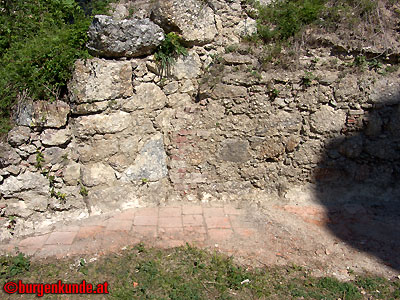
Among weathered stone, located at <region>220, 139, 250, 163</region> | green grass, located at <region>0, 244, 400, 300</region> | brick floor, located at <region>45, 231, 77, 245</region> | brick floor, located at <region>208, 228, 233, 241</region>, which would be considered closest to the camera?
green grass, located at <region>0, 244, 400, 300</region>

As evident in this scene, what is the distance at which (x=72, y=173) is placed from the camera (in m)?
4.12

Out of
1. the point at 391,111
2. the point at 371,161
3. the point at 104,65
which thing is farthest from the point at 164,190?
the point at 391,111

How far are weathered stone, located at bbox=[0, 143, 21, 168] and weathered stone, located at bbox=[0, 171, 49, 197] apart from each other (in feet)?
0.56

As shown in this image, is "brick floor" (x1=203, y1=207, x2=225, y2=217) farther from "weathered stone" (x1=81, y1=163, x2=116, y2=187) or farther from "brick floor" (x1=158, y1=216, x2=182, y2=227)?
"weathered stone" (x1=81, y1=163, x2=116, y2=187)

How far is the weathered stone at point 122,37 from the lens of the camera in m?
3.97

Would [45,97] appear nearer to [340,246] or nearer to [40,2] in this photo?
[40,2]

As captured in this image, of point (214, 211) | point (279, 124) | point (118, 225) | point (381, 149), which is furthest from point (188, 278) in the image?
point (381, 149)

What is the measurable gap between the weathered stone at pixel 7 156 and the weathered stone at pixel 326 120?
375 cm

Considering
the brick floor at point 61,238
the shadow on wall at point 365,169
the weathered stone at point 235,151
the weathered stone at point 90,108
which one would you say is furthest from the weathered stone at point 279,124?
the brick floor at point 61,238

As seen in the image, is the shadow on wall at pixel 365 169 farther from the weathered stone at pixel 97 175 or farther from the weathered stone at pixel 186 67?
the weathered stone at pixel 97 175

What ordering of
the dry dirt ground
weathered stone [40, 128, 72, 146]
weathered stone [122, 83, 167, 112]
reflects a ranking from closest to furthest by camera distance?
the dry dirt ground, weathered stone [40, 128, 72, 146], weathered stone [122, 83, 167, 112]

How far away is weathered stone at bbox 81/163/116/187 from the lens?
13.7 feet

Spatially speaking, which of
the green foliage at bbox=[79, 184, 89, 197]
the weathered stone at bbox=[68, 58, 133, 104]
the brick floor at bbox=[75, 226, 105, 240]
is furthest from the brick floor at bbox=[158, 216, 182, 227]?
the weathered stone at bbox=[68, 58, 133, 104]

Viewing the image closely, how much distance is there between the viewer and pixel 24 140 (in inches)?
148
